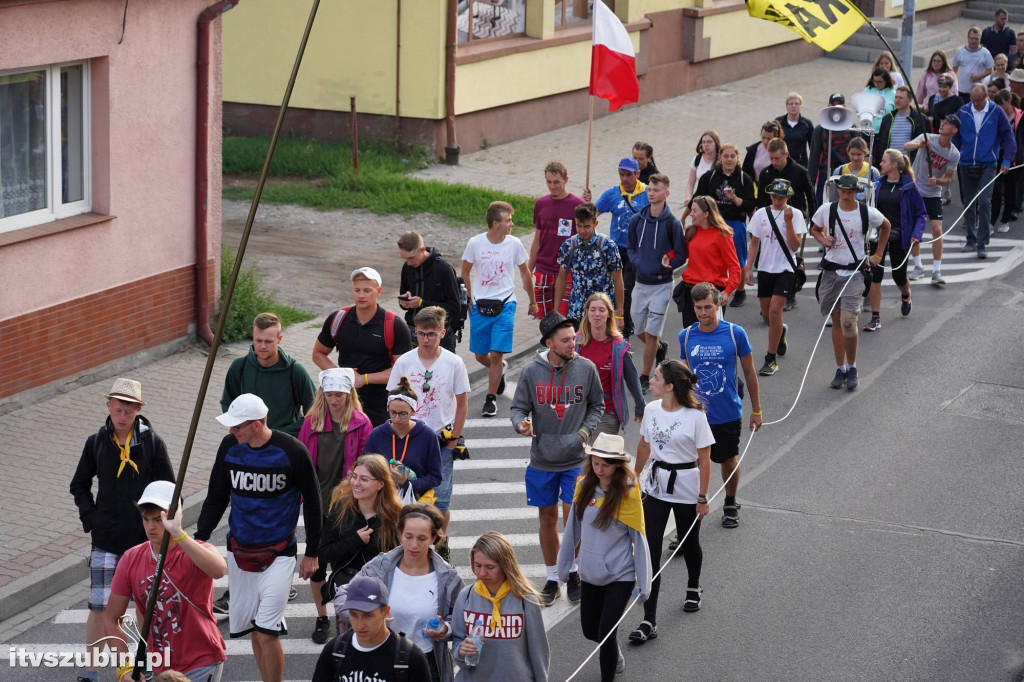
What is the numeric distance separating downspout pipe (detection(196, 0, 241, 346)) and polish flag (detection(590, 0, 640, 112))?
168 inches

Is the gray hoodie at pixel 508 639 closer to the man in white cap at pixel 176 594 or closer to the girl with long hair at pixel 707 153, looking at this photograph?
the man in white cap at pixel 176 594

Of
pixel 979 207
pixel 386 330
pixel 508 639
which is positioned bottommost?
pixel 508 639

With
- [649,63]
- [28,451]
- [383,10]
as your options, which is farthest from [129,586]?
[649,63]

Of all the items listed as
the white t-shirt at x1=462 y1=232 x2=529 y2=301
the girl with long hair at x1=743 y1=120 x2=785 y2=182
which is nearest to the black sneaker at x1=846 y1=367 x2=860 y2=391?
the white t-shirt at x1=462 y1=232 x2=529 y2=301

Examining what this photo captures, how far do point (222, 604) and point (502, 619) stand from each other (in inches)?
117

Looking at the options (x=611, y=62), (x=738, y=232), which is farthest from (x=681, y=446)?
(x=611, y=62)

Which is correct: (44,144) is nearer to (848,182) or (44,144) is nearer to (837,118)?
(848,182)

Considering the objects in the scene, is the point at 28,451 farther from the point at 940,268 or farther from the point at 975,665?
the point at 940,268

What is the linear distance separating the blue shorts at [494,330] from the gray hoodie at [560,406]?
11.1ft

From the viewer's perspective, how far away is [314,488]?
303 inches

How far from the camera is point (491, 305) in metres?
12.5

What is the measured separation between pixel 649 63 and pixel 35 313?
1805cm

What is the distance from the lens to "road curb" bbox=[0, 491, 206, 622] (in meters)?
8.88

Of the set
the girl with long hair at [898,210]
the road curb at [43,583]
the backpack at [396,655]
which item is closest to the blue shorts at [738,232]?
the girl with long hair at [898,210]
